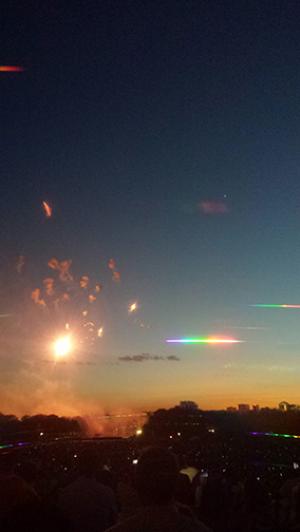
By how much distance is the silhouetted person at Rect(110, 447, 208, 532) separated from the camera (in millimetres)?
3295

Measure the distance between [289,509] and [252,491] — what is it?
2.07 meters

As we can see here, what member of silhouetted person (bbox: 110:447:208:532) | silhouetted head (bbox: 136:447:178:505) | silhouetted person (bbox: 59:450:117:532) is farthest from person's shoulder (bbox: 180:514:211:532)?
silhouetted person (bbox: 59:450:117:532)

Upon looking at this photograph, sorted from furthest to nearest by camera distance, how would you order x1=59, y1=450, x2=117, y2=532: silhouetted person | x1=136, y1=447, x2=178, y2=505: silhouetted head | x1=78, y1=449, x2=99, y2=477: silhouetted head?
1. x1=78, y1=449, x2=99, y2=477: silhouetted head
2. x1=59, y1=450, x2=117, y2=532: silhouetted person
3. x1=136, y1=447, x2=178, y2=505: silhouetted head

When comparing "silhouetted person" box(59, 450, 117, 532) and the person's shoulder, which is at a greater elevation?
the person's shoulder

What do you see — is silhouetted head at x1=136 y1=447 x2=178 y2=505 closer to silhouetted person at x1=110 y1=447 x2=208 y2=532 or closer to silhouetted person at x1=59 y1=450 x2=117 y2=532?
silhouetted person at x1=110 y1=447 x2=208 y2=532

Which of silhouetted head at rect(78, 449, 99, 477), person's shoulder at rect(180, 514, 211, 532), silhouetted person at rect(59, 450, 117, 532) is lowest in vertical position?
silhouetted person at rect(59, 450, 117, 532)

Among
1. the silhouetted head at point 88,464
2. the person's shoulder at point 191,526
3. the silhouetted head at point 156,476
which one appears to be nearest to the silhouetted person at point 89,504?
the silhouetted head at point 88,464

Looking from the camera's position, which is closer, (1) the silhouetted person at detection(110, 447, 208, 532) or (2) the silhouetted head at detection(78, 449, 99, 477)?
(1) the silhouetted person at detection(110, 447, 208, 532)

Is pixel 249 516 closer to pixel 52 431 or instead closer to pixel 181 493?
pixel 181 493

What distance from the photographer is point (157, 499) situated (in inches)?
137

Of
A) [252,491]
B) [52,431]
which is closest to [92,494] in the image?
[252,491]

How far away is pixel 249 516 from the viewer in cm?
1457

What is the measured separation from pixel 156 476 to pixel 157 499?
139 millimetres

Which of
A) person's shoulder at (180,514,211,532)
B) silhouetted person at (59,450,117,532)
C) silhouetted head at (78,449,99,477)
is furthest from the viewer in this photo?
silhouetted head at (78,449,99,477)
